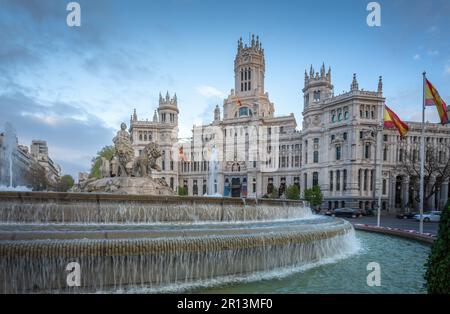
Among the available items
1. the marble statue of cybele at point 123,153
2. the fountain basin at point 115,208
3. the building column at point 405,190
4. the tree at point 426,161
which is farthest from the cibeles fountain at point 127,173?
the building column at point 405,190

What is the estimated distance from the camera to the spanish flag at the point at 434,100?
15359 millimetres

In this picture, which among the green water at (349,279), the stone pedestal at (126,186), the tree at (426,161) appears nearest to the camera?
the green water at (349,279)

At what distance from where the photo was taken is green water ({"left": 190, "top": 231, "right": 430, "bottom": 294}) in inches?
266

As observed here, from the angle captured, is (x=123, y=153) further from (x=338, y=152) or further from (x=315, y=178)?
(x=315, y=178)

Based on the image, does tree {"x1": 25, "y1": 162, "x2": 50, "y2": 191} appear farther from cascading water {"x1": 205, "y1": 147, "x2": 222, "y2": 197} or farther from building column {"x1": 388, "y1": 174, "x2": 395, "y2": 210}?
building column {"x1": 388, "y1": 174, "x2": 395, "y2": 210}

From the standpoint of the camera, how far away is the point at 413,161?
151ft

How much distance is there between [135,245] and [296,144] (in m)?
61.2

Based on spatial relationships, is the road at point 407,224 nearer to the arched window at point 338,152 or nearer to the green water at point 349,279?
the green water at point 349,279

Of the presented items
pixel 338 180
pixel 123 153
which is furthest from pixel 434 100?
pixel 338 180

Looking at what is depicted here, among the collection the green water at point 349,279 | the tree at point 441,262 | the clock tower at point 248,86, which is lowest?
the green water at point 349,279

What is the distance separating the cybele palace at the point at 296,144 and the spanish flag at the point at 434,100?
807 inches

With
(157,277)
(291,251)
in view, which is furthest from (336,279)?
(157,277)

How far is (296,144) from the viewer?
6400 cm
